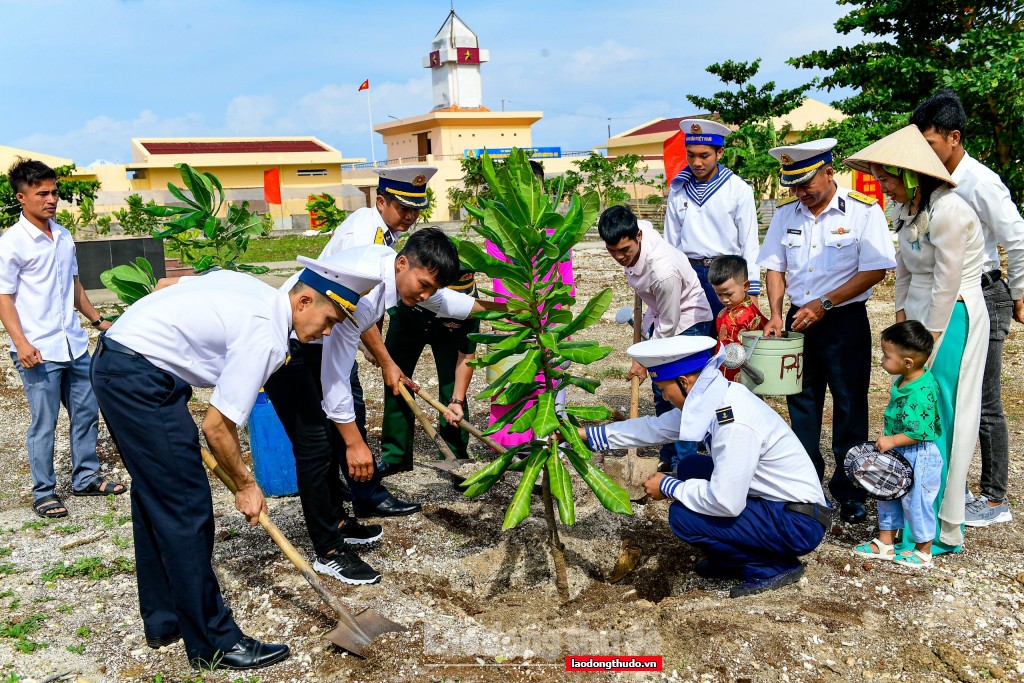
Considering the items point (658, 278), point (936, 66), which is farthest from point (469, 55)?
point (658, 278)

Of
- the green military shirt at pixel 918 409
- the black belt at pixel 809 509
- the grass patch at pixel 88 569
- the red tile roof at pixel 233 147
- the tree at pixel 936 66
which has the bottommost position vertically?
the grass patch at pixel 88 569

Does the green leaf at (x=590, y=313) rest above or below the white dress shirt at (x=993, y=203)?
below

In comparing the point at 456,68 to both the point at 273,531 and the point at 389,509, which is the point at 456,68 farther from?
the point at 273,531

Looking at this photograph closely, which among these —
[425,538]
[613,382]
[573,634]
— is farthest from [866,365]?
[613,382]

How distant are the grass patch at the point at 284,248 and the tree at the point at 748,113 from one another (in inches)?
417

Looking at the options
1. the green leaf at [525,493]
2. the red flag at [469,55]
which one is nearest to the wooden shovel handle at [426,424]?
the green leaf at [525,493]

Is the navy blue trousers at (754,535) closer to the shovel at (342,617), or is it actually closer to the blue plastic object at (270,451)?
the shovel at (342,617)

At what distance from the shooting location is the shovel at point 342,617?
9.14 feet

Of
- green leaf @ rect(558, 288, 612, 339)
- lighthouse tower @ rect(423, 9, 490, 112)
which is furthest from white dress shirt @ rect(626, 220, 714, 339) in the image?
lighthouse tower @ rect(423, 9, 490, 112)

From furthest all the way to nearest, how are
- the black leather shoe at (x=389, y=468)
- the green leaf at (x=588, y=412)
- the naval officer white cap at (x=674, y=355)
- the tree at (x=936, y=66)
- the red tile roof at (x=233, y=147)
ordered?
the red tile roof at (x=233, y=147) → the tree at (x=936, y=66) → the black leather shoe at (x=389, y=468) → the green leaf at (x=588, y=412) → the naval officer white cap at (x=674, y=355)

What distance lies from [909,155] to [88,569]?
3973 mm

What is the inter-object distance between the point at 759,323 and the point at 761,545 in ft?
4.69

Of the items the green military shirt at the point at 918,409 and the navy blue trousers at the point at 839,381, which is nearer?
the green military shirt at the point at 918,409

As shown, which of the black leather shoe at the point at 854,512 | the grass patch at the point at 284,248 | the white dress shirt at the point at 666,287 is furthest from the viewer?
the grass patch at the point at 284,248
